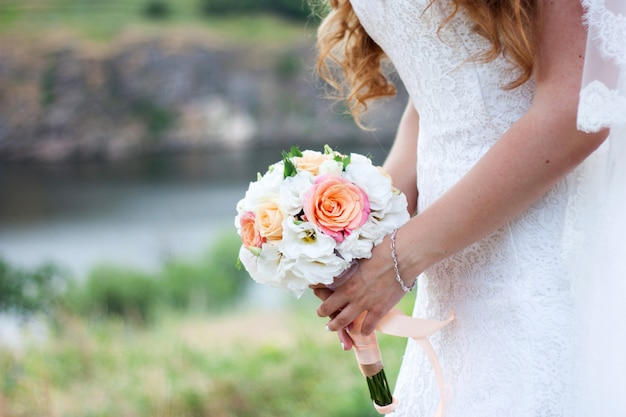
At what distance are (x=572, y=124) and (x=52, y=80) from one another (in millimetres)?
23990

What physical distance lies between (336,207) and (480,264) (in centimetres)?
24

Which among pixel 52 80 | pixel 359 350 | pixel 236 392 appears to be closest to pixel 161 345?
pixel 236 392

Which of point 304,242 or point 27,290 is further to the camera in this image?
point 27,290

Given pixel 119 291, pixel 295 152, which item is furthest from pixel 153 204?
pixel 295 152

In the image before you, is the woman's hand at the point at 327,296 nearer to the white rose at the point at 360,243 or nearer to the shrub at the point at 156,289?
the white rose at the point at 360,243

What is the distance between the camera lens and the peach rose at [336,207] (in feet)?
3.25

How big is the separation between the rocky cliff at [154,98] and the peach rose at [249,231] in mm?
20083

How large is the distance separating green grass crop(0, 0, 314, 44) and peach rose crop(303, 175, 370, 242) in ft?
76.4

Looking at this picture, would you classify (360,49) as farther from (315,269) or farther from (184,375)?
(184,375)

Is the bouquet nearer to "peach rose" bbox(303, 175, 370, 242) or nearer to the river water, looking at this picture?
"peach rose" bbox(303, 175, 370, 242)

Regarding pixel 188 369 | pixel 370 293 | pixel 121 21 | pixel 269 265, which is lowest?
pixel 188 369

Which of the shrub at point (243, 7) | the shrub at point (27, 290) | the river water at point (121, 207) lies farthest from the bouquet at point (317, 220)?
the shrub at point (243, 7)

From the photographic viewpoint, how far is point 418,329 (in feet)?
3.50

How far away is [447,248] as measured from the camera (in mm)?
972
